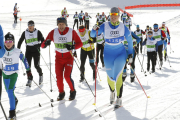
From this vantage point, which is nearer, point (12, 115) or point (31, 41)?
point (12, 115)

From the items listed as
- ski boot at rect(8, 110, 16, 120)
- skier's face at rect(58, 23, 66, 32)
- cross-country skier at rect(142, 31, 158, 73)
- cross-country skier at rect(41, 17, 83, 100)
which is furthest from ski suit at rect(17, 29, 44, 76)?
cross-country skier at rect(142, 31, 158, 73)

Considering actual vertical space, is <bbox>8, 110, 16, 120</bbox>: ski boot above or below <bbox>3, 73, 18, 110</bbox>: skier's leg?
below

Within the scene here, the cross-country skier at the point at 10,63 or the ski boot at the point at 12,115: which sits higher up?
the cross-country skier at the point at 10,63

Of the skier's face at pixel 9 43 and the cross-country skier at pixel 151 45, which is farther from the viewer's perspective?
the cross-country skier at pixel 151 45

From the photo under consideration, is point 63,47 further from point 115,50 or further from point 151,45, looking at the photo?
point 151,45

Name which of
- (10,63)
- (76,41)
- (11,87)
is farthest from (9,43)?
(76,41)

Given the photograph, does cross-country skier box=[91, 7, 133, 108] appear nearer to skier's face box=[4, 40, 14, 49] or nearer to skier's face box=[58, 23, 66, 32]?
skier's face box=[58, 23, 66, 32]

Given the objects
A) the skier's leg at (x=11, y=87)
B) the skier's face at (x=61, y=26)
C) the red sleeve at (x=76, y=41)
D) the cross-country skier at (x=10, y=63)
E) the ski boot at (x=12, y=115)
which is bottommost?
the ski boot at (x=12, y=115)

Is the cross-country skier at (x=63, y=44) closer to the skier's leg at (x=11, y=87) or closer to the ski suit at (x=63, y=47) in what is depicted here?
the ski suit at (x=63, y=47)

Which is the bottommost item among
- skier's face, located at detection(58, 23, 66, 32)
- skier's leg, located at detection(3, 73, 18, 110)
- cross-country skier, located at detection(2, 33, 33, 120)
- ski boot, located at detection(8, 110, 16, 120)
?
ski boot, located at detection(8, 110, 16, 120)

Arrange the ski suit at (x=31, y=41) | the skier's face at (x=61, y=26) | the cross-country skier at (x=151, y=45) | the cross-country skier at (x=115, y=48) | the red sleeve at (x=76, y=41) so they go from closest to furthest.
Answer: the cross-country skier at (x=115, y=48), the skier's face at (x=61, y=26), the red sleeve at (x=76, y=41), the ski suit at (x=31, y=41), the cross-country skier at (x=151, y=45)

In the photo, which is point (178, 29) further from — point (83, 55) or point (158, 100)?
point (158, 100)

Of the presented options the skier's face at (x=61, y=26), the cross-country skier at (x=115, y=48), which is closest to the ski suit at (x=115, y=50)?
the cross-country skier at (x=115, y=48)

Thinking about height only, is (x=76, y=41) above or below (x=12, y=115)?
above
